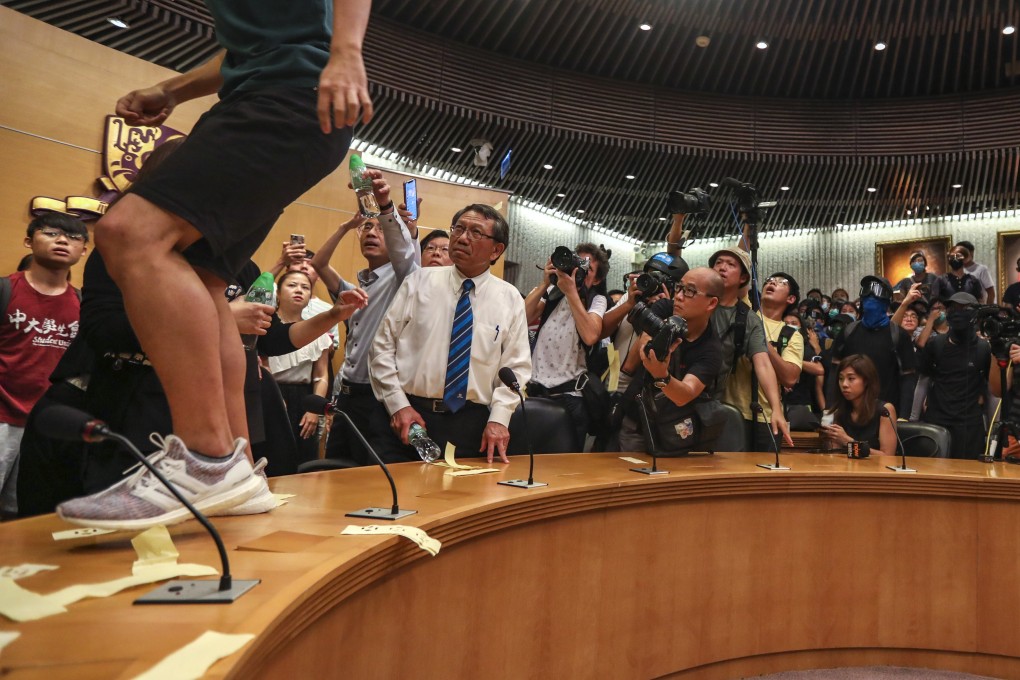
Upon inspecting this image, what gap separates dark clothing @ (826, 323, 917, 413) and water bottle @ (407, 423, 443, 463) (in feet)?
10.6

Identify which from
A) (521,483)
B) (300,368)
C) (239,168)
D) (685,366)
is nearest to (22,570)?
(239,168)

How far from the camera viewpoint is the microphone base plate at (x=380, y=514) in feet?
4.12

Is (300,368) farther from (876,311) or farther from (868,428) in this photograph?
(876,311)

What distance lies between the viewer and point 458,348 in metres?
2.35

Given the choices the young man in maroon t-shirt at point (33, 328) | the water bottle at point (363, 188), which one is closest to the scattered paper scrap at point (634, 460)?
the water bottle at point (363, 188)

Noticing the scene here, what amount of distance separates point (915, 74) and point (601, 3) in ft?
10.8

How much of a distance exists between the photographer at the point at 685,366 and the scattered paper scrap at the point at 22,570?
193 centimetres

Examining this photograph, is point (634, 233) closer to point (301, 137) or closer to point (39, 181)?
point (39, 181)

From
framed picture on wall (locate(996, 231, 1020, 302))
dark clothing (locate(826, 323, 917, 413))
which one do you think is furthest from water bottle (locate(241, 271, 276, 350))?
framed picture on wall (locate(996, 231, 1020, 302))

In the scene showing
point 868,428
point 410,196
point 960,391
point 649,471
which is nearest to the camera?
point 649,471

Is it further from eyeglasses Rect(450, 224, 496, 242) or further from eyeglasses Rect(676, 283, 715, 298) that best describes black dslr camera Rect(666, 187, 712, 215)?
eyeglasses Rect(450, 224, 496, 242)

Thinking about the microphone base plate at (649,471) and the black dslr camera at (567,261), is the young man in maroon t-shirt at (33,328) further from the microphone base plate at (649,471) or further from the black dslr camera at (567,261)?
the microphone base plate at (649,471)

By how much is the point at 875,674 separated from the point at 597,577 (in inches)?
50.2

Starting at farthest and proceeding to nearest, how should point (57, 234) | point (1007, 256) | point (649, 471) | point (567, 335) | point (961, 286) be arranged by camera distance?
point (1007, 256) < point (961, 286) < point (567, 335) < point (57, 234) < point (649, 471)
